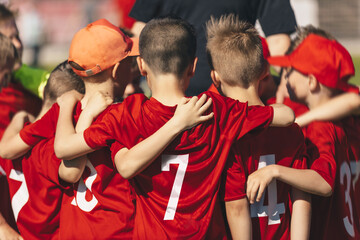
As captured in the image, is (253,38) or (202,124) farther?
(253,38)

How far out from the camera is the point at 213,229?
3035mm

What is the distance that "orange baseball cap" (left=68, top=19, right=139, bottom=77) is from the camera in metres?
3.29

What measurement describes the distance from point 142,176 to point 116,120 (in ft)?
1.09

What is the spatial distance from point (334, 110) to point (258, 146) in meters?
0.76

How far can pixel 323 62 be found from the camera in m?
3.61

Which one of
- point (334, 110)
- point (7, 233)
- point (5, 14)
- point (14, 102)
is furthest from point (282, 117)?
point (5, 14)

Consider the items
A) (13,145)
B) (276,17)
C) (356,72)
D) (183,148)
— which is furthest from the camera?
(356,72)

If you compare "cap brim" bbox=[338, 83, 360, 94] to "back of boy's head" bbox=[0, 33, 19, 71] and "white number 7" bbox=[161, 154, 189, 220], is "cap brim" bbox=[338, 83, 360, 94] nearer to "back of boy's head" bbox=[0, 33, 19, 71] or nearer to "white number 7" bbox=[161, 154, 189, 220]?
"white number 7" bbox=[161, 154, 189, 220]

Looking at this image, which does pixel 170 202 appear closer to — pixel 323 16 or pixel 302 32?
pixel 302 32

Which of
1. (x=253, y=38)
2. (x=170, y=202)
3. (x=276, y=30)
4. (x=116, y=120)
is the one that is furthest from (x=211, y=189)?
(x=276, y=30)

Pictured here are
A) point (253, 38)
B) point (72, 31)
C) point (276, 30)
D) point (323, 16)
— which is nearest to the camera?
point (253, 38)

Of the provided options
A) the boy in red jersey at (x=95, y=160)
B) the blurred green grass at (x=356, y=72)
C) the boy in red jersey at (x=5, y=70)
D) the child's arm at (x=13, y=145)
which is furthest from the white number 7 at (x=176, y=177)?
the blurred green grass at (x=356, y=72)

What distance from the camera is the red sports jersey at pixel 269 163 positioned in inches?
120

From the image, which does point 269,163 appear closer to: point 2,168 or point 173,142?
point 173,142
